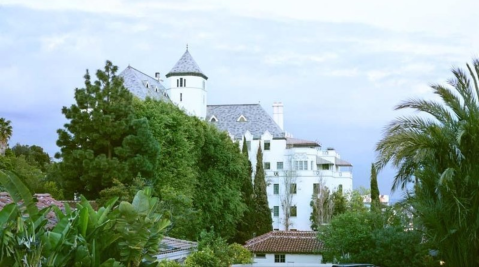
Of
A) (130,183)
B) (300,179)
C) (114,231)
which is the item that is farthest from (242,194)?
(114,231)

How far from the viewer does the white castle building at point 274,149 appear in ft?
195

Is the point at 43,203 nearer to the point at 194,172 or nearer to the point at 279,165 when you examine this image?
the point at 194,172

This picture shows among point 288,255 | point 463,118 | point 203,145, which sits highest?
point 203,145

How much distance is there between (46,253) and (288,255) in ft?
85.6

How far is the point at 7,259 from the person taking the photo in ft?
33.4

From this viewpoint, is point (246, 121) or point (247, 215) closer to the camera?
point (247, 215)

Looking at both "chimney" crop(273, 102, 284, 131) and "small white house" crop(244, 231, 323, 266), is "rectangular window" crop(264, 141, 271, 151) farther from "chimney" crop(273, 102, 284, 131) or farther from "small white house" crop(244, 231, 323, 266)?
"small white house" crop(244, 231, 323, 266)

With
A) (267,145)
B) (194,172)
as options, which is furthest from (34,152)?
(194,172)

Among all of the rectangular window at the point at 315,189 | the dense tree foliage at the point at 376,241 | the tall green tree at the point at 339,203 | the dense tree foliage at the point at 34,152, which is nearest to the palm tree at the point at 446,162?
the dense tree foliage at the point at 376,241

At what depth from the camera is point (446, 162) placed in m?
16.2

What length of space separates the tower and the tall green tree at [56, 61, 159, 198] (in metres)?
29.7

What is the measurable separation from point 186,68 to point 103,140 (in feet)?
106

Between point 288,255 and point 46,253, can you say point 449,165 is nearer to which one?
point 46,253

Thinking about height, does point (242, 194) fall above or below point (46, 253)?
above
